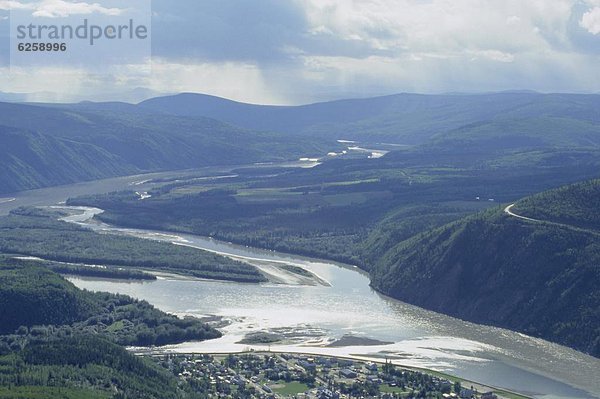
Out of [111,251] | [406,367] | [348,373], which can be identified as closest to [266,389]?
[348,373]

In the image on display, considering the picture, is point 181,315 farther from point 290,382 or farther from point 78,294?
point 290,382

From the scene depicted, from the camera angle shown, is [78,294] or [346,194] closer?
[78,294]

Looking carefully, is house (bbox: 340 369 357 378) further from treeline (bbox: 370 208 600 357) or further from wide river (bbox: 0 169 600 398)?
treeline (bbox: 370 208 600 357)

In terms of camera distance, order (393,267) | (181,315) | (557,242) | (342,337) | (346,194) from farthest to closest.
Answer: (346,194)
(393,267)
(557,242)
(181,315)
(342,337)

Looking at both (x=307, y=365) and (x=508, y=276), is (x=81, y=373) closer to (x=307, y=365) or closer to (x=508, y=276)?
(x=307, y=365)

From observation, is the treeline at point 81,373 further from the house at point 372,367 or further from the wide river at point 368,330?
the house at point 372,367

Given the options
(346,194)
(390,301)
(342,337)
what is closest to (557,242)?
(390,301)

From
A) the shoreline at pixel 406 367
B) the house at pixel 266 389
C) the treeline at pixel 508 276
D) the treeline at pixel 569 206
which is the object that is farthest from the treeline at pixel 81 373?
the treeline at pixel 569 206
